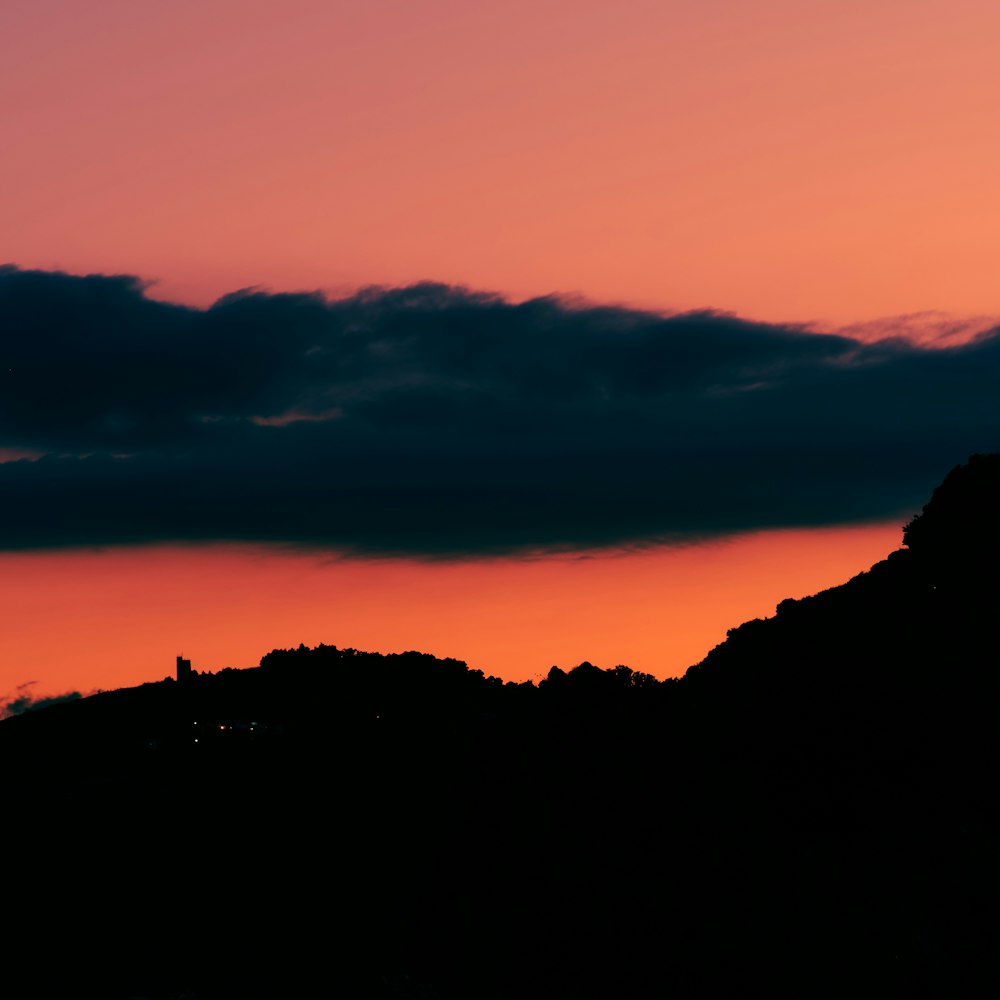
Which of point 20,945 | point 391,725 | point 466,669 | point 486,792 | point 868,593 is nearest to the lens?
point 20,945

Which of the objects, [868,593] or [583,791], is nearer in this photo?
[583,791]

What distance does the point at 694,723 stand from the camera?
76.1 metres

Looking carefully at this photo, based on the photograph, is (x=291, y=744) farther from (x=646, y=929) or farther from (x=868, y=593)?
(x=868, y=593)

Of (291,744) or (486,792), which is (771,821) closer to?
(486,792)

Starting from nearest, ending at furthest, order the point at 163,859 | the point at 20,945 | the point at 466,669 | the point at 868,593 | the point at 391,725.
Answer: the point at 20,945 → the point at 163,859 → the point at 391,725 → the point at 868,593 → the point at 466,669

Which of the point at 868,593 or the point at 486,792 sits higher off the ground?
the point at 868,593

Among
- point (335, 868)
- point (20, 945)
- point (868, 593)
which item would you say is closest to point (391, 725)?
point (335, 868)

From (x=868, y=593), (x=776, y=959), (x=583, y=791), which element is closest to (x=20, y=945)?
(x=583, y=791)

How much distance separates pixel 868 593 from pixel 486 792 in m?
28.0

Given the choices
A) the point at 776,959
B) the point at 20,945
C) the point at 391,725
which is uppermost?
the point at 391,725

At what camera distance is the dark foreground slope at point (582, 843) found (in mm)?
62750

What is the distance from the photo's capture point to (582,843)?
68.2 meters

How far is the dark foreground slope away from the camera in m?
62.8

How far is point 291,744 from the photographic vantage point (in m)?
75.9
